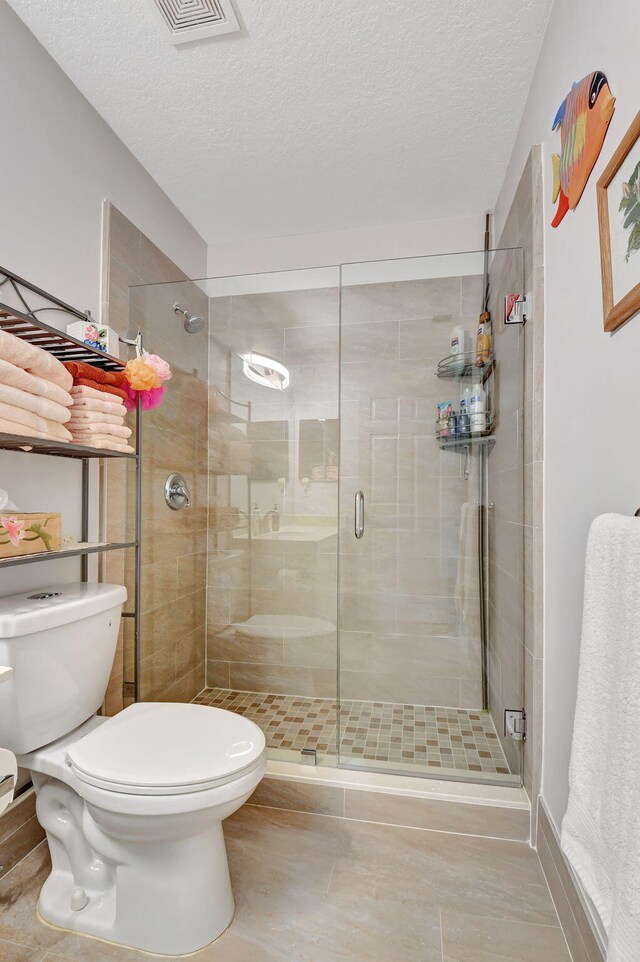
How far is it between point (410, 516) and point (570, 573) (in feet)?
2.63

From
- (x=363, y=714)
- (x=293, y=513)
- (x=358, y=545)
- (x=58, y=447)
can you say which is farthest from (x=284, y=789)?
(x=58, y=447)

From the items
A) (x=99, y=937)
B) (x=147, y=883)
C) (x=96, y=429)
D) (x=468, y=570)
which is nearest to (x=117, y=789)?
(x=147, y=883)

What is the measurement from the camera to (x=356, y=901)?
1365mm

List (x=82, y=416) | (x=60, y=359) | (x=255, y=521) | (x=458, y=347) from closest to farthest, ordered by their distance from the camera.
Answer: (x=82, y=416) < (x=60, y=359) < (x=458, y=347) < (x=255, y=521)

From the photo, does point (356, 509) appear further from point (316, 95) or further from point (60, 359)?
point (316, 95)

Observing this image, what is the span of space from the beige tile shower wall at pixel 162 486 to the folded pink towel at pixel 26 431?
0.56 m

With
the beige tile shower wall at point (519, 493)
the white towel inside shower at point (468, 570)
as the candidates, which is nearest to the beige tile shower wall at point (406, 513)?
the white towel inside shower at point (468, 570)

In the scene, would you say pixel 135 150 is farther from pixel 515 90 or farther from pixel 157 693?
pixel 157 693

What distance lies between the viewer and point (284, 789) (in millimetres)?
1749

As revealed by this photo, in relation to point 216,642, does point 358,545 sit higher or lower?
higher

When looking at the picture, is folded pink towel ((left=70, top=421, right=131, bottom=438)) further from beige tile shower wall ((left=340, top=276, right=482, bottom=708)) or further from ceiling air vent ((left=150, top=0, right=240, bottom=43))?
ceiling air vent ((left=150, top=0, right=240, bottom=43))

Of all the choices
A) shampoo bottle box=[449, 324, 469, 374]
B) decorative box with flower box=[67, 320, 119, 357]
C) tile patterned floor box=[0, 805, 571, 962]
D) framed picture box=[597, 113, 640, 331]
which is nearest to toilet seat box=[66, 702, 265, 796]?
tile patterned floor box=[0, 805, 571, 962]

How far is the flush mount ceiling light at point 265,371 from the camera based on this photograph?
2.24m

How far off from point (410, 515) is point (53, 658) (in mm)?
1293
